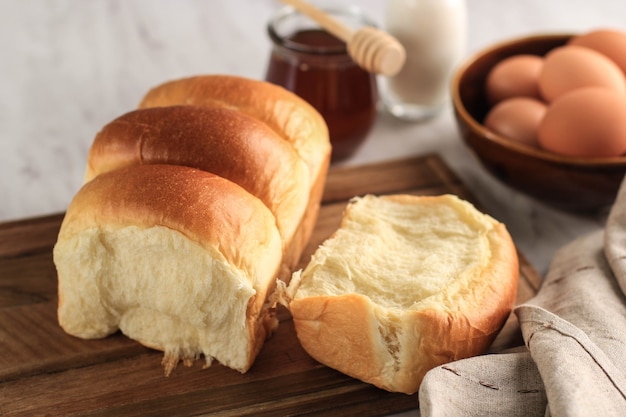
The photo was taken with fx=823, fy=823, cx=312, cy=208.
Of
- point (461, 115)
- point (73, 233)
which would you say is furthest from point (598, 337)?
point (73, 233)

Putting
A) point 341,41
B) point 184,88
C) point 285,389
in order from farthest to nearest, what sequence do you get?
1. point 341,41
2. point 184,88
3. point 285,389

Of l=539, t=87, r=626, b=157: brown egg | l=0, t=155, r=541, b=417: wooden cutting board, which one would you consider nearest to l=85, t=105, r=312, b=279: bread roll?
l=0, t=155, r=541, b=417: wooden cutting board

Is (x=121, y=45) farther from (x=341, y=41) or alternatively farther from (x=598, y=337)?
(x=598, y=337)

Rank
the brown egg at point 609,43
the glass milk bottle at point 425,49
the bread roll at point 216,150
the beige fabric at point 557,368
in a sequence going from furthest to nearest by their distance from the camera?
the glass milk bottle at point 425,49 → the brown egg at point 609,43 → the bread roll at point 216,150 → the beige fabric at point 557,368

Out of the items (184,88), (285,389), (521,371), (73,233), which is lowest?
(285,389)

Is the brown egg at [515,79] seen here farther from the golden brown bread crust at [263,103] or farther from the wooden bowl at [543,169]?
the golden brown bread crust at [263,103]

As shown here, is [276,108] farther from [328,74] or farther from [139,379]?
[139,379]

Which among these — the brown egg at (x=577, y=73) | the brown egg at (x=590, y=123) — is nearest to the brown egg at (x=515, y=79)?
the brown egg at (x=577, y=73)
